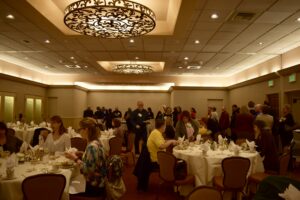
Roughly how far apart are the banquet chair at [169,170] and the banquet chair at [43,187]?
6.89 ft

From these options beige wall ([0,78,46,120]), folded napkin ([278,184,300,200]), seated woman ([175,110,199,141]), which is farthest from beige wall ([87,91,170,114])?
folded napkin ([278,184,300,200])

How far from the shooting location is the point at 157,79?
17.0 meters

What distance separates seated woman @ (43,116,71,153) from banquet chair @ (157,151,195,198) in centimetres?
176

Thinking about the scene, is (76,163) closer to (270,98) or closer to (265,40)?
(265,40)

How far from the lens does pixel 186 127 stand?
7.31m

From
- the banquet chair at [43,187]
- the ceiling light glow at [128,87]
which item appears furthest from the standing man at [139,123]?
the ceiling light glow at [128,87]

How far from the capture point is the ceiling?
19.9 feet

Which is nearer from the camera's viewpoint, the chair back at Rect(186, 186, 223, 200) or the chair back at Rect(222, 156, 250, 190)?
the chair back at Rect(186, 186, 223, 200)

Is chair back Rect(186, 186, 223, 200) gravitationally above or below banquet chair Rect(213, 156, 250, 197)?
above

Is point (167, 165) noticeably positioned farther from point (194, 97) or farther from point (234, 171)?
point (194, 97)

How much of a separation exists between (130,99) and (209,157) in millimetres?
14288

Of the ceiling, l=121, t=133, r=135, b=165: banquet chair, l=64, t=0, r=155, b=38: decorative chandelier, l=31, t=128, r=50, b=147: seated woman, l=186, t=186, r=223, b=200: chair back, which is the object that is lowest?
l=121, t=133, r=135, b=165: banquet chair

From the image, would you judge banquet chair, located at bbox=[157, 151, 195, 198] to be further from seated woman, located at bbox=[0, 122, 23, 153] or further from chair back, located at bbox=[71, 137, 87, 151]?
seated woman, located at bbox=[0, 122, 23, 153]

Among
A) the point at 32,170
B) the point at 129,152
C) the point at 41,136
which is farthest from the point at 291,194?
the point at 129,152
